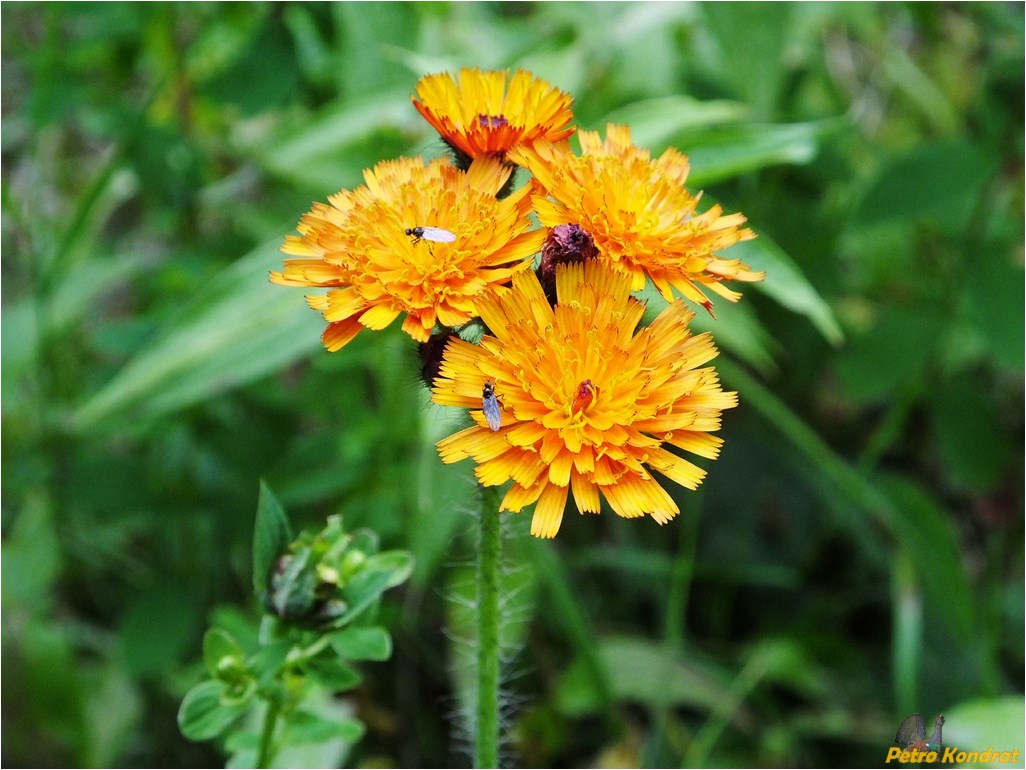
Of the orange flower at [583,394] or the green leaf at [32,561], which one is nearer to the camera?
the orange flower at [583,394]

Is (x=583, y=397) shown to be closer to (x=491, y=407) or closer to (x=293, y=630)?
(x=491, y=407)

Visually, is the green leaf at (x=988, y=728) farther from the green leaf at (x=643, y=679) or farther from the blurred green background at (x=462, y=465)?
the green leaf at (x=643, y=679)

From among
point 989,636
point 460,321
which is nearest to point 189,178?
point 460,321

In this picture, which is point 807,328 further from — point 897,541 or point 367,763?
point 367,763

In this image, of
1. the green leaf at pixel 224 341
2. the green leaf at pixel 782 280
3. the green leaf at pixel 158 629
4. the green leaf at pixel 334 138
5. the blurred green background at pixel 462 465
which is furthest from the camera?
the green leaf at pixel 158 629

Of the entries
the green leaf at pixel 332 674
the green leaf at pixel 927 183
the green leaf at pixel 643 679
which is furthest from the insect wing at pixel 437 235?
the green leaf at pixel 927 183

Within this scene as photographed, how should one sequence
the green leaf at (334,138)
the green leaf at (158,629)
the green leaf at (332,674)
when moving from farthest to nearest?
the green leaf at (158,629)
the green leaf at (334,138)
the green leaf at (332,674)

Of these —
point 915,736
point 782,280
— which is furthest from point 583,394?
point 915,736

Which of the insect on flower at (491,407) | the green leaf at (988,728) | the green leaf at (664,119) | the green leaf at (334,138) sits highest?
the green leaf at (334,138)
